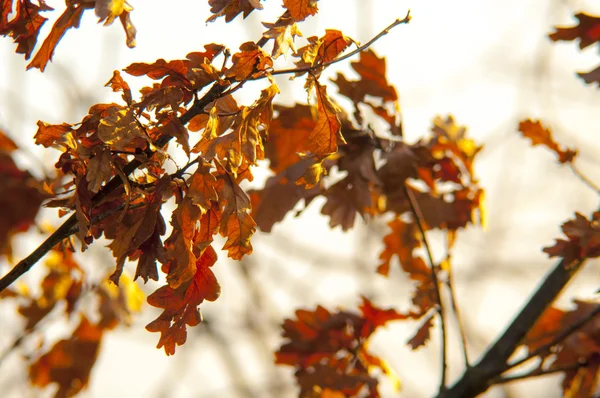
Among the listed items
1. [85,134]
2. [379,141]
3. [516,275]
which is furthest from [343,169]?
[516,275]

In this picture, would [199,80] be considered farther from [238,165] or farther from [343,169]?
[343,169]

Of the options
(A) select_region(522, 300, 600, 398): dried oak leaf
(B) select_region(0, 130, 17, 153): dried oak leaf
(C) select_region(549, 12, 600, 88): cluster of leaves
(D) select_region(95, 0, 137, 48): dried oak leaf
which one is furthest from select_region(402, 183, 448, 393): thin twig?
(B) select_region(0, 130, 17, 153): dried oak leaf

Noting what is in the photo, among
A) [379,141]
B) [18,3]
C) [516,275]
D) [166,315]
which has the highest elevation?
[516,275]

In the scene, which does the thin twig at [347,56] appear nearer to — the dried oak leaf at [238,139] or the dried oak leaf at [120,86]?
the dried oak leaf at [238,139]

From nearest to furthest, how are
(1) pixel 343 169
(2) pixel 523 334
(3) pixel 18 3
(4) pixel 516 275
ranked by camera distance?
(3) pixel 18 3 < (1) pixel 343 169 < (2) pixel 523 334 < (4) pixel 516 275

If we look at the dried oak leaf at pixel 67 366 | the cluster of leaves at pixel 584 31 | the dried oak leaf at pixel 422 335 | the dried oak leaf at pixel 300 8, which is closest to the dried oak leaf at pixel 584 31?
the cluster of leaves at pixel 584 31
